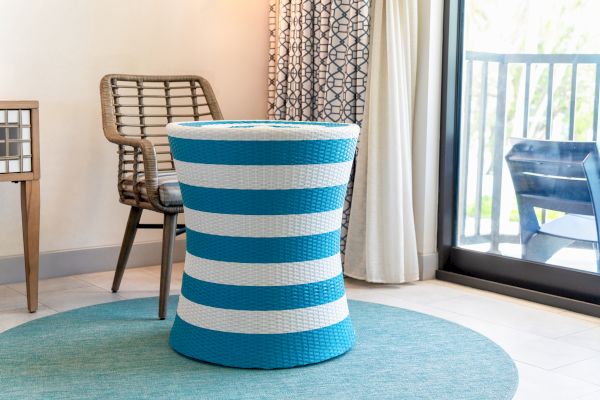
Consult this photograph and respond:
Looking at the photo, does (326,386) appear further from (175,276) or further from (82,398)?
(175,276)

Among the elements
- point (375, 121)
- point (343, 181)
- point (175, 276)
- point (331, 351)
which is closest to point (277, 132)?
point (343, 181)

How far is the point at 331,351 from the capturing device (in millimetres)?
2590

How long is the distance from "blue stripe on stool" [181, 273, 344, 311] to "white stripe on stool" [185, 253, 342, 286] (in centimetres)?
1

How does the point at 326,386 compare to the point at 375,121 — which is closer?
the point at 326,386

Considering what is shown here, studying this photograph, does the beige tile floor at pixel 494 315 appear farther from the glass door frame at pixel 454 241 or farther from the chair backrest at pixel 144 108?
the chair backrest at pixel 144 108

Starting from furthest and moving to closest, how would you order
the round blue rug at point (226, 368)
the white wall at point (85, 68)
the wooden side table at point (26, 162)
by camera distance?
the white wall at point (85, 68), the wooden side table at point (26, 162), the round blue rug at point (226, 368)

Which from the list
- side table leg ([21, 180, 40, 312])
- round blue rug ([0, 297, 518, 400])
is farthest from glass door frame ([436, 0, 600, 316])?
side table leg ([21, 180, 40, 312])

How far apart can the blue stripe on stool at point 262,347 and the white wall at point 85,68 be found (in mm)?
1364

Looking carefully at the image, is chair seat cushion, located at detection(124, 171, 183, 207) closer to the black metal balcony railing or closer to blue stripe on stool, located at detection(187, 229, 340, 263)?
blue stripe on stool, located at detection(187, 229, 340, 263)

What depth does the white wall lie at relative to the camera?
11.7 feet

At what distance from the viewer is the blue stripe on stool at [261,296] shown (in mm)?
2492

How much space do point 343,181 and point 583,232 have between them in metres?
1.21

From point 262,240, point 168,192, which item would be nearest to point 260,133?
point 262,240

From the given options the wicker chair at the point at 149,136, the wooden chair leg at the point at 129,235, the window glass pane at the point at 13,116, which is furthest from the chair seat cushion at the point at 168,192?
the window glass pane at the point at 13,116
